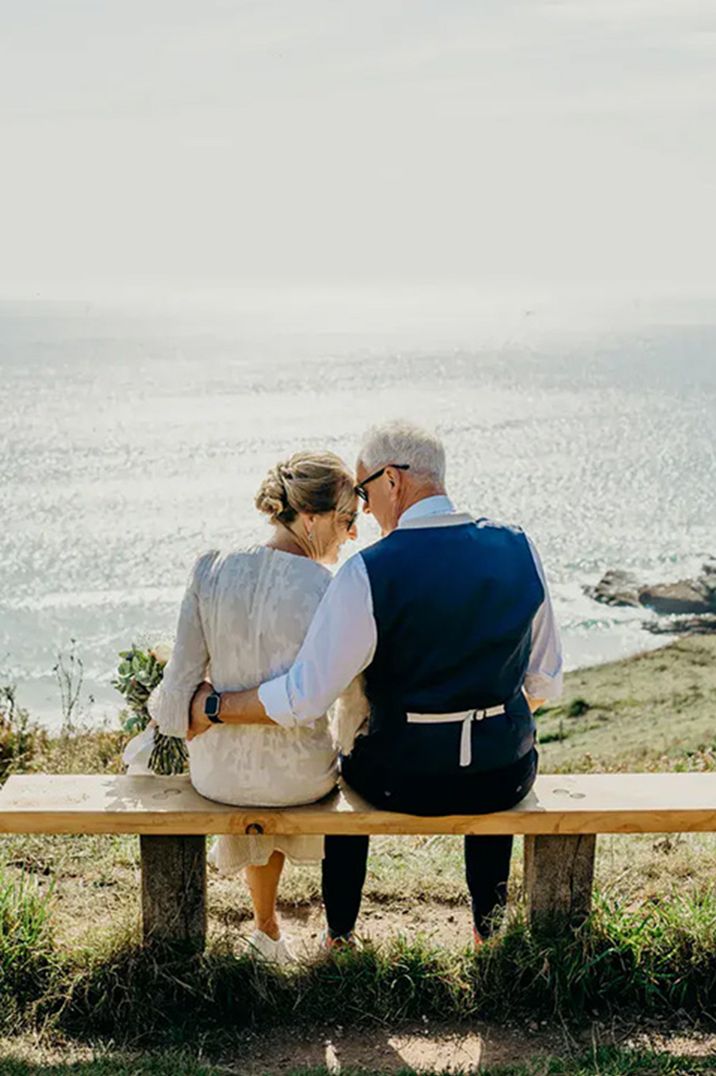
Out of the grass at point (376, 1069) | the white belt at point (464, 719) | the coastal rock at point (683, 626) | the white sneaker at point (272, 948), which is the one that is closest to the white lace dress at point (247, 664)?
the white belt at point (464, 719)

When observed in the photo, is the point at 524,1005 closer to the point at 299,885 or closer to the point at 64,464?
the point at 299,885

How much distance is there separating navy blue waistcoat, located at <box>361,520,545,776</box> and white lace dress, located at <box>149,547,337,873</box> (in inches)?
9.8

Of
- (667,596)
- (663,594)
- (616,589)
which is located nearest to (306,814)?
(667,596)

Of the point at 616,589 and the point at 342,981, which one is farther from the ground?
the point at 342,981

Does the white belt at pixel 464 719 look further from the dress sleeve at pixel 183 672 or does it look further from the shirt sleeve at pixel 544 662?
the dress sleeve at pixel 183 672

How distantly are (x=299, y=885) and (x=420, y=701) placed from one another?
1.36 m

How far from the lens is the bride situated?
368cm

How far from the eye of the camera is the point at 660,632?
30.9 m

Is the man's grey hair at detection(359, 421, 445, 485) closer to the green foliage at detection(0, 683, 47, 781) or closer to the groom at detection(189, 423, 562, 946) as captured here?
the groom at detection(189, 423, 562, 946)

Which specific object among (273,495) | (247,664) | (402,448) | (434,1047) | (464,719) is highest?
(402,448)

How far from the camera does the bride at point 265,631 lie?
3.68 meters

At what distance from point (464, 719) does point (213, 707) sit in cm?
71

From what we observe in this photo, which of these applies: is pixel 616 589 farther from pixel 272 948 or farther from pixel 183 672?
pixel 183 672

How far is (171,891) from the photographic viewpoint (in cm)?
386
